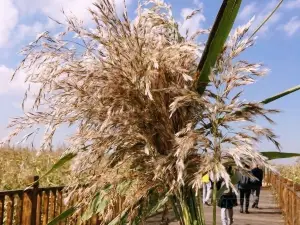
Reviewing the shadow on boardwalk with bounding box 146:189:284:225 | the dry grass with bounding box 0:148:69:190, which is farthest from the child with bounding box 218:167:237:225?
the dry grass with bounding box 0:148:69:190

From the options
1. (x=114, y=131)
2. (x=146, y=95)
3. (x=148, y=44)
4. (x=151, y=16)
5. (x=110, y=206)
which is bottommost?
(x=110, y=206)

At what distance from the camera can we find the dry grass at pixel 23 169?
26.0 feet

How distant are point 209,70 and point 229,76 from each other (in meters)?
0.15

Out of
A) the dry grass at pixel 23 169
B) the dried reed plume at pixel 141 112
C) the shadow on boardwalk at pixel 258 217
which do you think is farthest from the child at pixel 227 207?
the dried reed plume at pixel 141 112

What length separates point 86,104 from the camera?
2326 mm

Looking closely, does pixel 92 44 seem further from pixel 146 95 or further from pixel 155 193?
pixel 155 193

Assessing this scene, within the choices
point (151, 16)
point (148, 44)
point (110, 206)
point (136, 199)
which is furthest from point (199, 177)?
point (151, 16)

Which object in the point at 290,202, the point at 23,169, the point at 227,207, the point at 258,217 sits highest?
the point at 23,169

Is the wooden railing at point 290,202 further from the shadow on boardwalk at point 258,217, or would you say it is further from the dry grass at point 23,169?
the dry grass at point 23,169

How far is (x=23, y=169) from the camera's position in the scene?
296 inches

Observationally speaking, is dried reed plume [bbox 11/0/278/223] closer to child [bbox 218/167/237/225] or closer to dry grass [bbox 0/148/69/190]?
dry grass [bbox 0/148/69/190]

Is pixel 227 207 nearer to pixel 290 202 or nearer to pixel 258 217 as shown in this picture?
pixel 290 202

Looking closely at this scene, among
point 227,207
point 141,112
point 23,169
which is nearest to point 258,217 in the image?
point 227,207

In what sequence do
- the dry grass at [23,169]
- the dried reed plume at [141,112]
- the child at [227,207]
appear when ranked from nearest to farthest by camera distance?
the dried reed plume at [141,112], the dry grass at [23,169], the child at [227,207]
